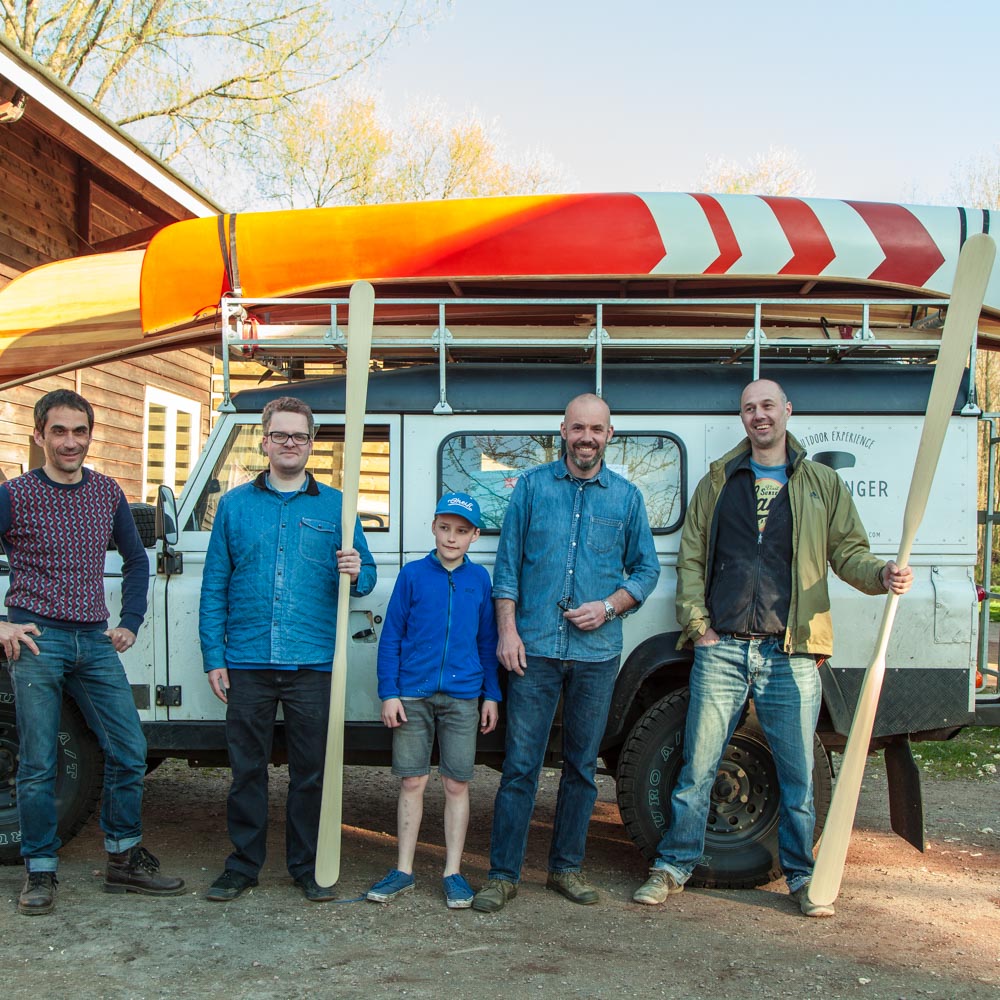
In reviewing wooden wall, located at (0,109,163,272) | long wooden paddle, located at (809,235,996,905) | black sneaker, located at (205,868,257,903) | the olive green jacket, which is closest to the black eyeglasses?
the olive green jacket

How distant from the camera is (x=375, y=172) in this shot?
95.1ft

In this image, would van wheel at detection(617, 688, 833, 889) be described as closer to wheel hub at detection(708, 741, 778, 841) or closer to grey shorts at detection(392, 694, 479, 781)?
wheel hub at detection(708, 741, 778, 841)

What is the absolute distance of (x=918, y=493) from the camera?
4262 millimetres

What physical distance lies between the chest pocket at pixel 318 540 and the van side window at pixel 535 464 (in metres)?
0.63

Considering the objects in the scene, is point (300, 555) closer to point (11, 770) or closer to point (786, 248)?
point (11, 770)

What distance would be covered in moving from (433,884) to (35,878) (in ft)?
5.26

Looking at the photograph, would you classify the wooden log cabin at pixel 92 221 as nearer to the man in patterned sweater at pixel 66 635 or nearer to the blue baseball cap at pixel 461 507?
the man in patterned sweater at pixel 66 635

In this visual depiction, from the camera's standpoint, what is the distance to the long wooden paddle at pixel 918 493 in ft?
13.9

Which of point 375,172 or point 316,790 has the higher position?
point 375,172

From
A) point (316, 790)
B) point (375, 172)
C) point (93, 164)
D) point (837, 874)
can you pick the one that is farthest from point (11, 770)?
point (375, 172)

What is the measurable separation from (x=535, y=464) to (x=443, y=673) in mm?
1094

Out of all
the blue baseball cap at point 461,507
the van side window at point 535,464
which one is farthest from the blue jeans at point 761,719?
the blue baseball cap at point 461,507

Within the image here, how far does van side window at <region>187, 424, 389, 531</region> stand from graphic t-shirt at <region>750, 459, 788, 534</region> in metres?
1.62

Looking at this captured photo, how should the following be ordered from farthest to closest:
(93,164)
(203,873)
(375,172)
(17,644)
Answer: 1. (375,172)
2. (93,164)
3. (203,873)
4. (17,644)
